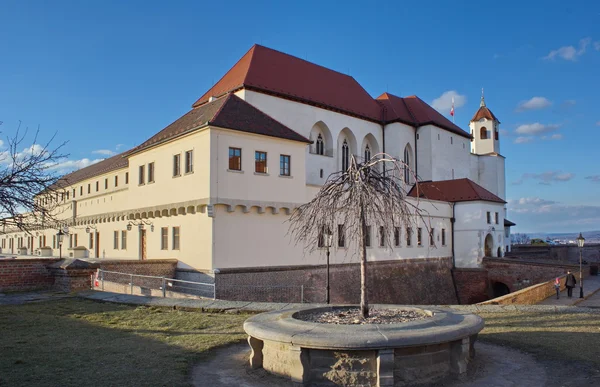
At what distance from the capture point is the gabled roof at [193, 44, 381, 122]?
33.3 m

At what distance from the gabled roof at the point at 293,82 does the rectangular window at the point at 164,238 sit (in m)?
10.4

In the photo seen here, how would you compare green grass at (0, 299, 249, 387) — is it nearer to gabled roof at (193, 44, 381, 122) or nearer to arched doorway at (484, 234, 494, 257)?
gabled roof at (193, 44, 381, 122)

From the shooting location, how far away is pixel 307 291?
2594 centimetres

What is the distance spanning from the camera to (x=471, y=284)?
38844mm

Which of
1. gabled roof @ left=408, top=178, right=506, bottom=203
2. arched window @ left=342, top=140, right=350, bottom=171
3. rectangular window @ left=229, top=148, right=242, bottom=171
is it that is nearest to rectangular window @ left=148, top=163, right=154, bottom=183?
rectangular window @ left=229, top=148, right=242, bottom=171

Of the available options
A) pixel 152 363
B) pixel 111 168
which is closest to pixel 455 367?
pixel 152 363

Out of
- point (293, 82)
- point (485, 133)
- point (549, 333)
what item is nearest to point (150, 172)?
point (293, 82)

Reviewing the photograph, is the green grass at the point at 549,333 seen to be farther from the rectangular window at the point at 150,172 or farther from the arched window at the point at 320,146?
the arched window at the point at 320,146

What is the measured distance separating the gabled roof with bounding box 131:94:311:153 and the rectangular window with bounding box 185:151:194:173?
3.40 ft

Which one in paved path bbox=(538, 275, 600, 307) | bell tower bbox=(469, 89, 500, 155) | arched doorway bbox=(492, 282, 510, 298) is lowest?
arched doorway bbox=(492, 282, 510, 298)

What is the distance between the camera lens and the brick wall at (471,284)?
38.4m

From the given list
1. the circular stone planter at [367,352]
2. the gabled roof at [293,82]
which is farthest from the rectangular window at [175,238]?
the circular stone planter at [367,352]

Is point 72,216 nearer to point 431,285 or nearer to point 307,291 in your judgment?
point 307,291

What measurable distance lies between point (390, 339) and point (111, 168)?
3767cm
